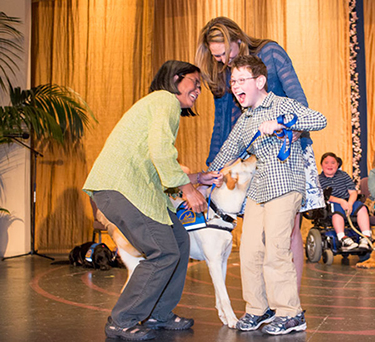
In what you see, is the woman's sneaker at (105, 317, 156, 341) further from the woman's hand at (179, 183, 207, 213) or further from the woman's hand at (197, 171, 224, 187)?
the woman's hand at (197, 171, 224, 187)

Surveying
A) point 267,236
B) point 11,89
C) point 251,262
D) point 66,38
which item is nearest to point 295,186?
point 267,236

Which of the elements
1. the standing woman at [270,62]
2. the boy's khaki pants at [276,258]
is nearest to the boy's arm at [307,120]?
the standing woman at [270,62]

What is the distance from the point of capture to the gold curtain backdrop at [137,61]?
7121 millimetres

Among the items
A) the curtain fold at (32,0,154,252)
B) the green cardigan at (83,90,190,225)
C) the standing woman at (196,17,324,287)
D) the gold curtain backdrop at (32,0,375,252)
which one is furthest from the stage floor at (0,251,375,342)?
the gold curtain backdrop at (32,0,375,252)

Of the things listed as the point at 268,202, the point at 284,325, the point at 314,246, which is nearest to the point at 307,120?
the point at 268,202

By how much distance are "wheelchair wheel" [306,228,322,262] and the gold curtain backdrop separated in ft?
5.74

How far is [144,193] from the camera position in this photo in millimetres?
2605

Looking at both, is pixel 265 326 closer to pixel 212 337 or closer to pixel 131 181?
pixel 212 337

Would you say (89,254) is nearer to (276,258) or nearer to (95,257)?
(95,257)

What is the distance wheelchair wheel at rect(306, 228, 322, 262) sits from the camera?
5590 mm

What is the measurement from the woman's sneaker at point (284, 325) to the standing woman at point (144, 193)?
54 cm

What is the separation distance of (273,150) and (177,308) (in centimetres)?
125

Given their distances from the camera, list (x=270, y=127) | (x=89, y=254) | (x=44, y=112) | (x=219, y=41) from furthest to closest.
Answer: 1. (x=44, y=112)
2. (x=89, y=254)
3. (x=219, y=41)
4. (x=270, y=127)

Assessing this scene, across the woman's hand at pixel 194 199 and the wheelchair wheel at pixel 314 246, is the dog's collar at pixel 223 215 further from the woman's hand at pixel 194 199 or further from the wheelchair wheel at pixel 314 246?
the wheelchair wheel at pixel 314 246
